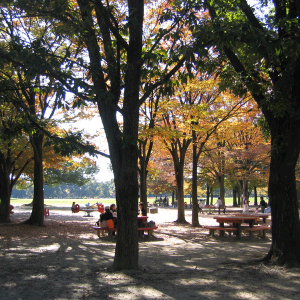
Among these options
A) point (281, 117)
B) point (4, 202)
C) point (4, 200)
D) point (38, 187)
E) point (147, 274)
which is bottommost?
point (147, 274)

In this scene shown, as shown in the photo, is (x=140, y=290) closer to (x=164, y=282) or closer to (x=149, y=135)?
(x=164, y=282)

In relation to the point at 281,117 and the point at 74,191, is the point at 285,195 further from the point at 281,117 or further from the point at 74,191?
the point at 74,191

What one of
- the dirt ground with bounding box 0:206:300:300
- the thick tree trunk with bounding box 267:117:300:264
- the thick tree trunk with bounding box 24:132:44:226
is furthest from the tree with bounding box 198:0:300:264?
the thick tree trunk with bounding box 24:132:44:226

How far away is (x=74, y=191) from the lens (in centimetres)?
14912

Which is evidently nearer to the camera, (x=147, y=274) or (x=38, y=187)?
(x=147, y=274)

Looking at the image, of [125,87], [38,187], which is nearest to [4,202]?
[38,187]

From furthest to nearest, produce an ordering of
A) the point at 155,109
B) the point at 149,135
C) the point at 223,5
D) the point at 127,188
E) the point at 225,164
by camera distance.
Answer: the point at 225,164
the point at 155,109
the point at 149,135
the point at 223,5
the point at 127,188

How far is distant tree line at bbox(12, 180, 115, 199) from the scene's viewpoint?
435ft

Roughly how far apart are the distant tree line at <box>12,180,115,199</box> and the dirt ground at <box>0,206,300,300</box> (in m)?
120

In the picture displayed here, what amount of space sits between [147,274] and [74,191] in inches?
5810

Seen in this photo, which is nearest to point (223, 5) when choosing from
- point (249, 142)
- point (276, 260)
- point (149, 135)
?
point (276, 260)

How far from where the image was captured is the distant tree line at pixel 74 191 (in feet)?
435

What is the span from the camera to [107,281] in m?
6.05

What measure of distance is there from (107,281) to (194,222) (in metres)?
12.4
